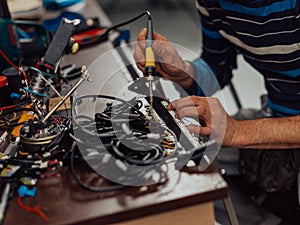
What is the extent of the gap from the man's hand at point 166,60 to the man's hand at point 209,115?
0.16 metres

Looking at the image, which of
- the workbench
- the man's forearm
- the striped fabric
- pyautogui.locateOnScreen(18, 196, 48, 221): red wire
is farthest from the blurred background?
pyautogui.locateOnScreen(18, 196, 48, 221): red wire

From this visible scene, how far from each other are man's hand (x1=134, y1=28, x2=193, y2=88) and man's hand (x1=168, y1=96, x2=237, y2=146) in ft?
0.52

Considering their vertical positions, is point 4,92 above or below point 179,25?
above

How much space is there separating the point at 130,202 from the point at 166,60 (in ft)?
1.72

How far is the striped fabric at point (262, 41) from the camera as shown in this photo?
1097 millimetres

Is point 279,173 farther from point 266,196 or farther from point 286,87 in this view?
point 286,87

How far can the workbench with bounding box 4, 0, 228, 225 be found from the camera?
669mm

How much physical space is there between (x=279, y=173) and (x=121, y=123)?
58cm

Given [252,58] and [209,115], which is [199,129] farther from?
[252,58]

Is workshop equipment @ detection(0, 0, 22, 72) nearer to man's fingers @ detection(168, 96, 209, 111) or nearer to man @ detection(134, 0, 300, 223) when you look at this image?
→ man @ detection(134, 0, 300, 223)

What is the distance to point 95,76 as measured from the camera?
107 centimetres

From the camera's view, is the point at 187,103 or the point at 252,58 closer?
the point at 187,103

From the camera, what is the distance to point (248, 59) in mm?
1277

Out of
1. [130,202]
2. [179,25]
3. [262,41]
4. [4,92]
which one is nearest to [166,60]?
[262,41]
